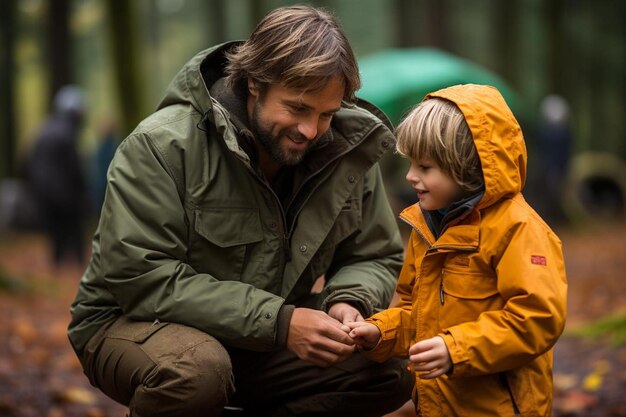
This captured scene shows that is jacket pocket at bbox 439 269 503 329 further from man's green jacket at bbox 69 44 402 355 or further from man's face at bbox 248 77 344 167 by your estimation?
man's face at bbox 248 77 344 167

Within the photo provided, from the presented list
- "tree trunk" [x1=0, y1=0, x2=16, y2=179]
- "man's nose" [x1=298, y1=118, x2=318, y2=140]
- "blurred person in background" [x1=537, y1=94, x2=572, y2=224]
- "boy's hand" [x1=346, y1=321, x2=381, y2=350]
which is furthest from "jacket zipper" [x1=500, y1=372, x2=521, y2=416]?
"tree trunk" [x1=0, y1=0, x2=16, y2=179]

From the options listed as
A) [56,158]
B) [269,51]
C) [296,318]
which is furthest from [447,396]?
[56,158]

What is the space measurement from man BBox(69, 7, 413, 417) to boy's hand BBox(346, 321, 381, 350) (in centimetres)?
3

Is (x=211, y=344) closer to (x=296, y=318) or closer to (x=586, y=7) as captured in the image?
(x=296, y=318)

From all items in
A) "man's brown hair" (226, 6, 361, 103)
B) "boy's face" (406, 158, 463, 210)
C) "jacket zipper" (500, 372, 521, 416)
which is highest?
"man's brown hair" (226, 6, 361, 103)

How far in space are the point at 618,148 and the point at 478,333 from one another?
2993 centimetres

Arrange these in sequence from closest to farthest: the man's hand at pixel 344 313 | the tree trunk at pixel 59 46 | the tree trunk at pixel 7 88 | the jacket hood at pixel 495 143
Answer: the jacket hood at pixel 495 143 → the man's hand at pixel 344 313 → the tree trunk at pixel 59 46 → the tree trunk at pixel 7 88

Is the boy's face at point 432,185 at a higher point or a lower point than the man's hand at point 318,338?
higher

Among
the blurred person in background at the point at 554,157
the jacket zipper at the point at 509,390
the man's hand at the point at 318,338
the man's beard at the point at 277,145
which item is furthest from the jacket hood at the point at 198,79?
the blurred person in background at the point at 554,157

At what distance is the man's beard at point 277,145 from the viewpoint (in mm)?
3518

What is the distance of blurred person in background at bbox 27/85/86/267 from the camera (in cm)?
A: 1232

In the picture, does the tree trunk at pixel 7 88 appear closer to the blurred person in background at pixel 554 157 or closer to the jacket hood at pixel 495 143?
the blurred person in background at pixel 554 157

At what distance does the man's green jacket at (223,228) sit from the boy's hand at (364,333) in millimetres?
240

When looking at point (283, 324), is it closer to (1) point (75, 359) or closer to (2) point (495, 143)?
(2) point (495, 143)
